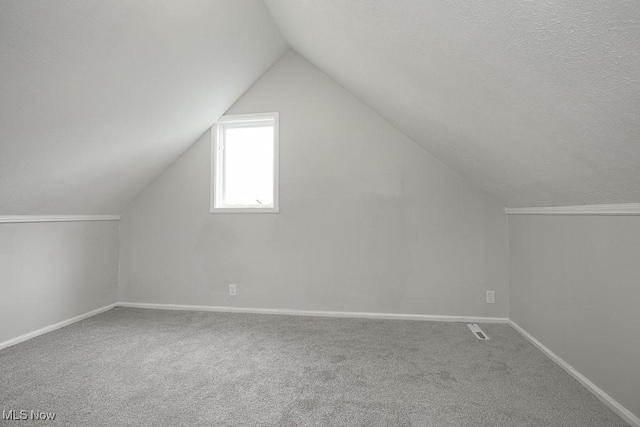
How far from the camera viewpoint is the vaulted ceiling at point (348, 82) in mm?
1097

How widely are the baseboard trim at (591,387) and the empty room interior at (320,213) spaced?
0.01 metres

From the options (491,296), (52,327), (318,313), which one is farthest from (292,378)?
(52,327)

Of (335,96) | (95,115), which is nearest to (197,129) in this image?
(95,115)

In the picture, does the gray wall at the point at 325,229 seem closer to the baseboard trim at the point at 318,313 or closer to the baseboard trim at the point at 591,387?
the baseboard trim at the point at 318,313

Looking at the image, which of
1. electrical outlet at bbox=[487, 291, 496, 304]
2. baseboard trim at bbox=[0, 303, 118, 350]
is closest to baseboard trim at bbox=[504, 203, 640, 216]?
electrical outlet at bbox=[487, 291, 496, 304]

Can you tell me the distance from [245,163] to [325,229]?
120cm

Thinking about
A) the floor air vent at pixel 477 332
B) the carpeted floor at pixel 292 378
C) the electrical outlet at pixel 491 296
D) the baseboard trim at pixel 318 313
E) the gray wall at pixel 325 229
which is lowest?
the carpeted floor at pixel 292 378

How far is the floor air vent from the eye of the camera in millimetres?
2861

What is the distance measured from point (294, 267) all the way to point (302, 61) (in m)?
2.19

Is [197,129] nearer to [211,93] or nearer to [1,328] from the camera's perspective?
[211,93]

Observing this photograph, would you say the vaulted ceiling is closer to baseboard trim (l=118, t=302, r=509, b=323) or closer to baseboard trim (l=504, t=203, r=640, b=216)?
baseboard trim (l=504, t=203, r=640, b=216)

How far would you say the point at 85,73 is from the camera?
2.03 meters

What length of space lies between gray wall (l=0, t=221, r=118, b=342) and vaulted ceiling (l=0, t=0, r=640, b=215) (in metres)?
0.22

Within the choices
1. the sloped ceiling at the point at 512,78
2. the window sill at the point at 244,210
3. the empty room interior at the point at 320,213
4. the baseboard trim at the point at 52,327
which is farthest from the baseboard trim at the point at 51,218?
the sloped ceiling at the point at 512,78
